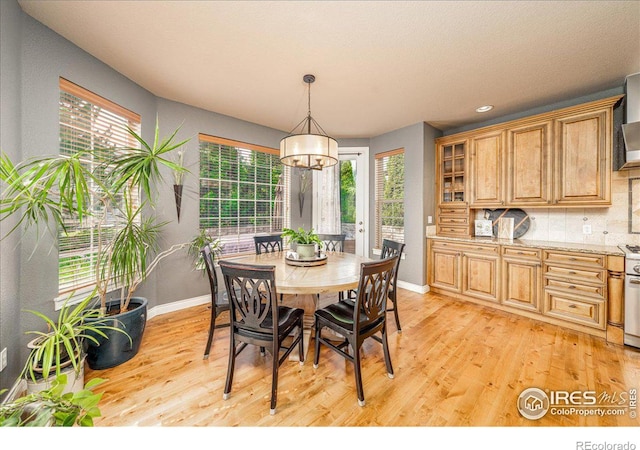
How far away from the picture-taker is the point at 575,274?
265 cm

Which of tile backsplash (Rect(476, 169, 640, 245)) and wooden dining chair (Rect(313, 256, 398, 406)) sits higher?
tile backsplash (Rect(476, 169, 640, 245))

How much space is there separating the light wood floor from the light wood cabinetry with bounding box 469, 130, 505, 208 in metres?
1.66

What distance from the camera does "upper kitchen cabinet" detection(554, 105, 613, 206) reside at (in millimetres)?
2656

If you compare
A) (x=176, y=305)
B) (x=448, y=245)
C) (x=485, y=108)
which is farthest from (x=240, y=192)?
(x=485, y=108)

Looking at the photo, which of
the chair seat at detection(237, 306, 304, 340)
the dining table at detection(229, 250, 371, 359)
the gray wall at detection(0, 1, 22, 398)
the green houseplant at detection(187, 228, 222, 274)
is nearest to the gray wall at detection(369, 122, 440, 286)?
the dining table at detection(229, 250, 371, 359)

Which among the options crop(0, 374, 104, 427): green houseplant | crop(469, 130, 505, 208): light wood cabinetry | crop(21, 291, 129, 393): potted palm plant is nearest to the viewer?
crop(0, 374, 104, 427): green houseplant

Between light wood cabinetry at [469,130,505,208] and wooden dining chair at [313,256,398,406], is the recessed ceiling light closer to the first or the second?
light wood cabinetry at [469,130,505,208]

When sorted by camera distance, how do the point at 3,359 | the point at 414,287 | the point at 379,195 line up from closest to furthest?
the point at 3,359 < the point at 414,287 < the point at 379,195

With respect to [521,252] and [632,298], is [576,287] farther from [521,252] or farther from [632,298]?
[521,252]

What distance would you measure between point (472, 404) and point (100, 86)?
397 cm

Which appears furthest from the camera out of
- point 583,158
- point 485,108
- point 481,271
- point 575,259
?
point 481,271

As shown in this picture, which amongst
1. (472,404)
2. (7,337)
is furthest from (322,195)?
(7,337)

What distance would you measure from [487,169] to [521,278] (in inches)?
58.3

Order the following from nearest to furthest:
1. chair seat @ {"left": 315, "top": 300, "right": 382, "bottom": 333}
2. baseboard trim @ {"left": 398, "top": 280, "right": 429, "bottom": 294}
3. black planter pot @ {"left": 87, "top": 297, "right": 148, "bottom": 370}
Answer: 1. chair seat @ {"left": 315, "top": 300, "right": 382, "bottom": 333}
2. black planter pot @ {"left": 87, "top": 297, "right": 148, "bottom": 370}
3. baseboard trim @ {"left": 398, "top": 280, "right": 429, "bottom": 294}
